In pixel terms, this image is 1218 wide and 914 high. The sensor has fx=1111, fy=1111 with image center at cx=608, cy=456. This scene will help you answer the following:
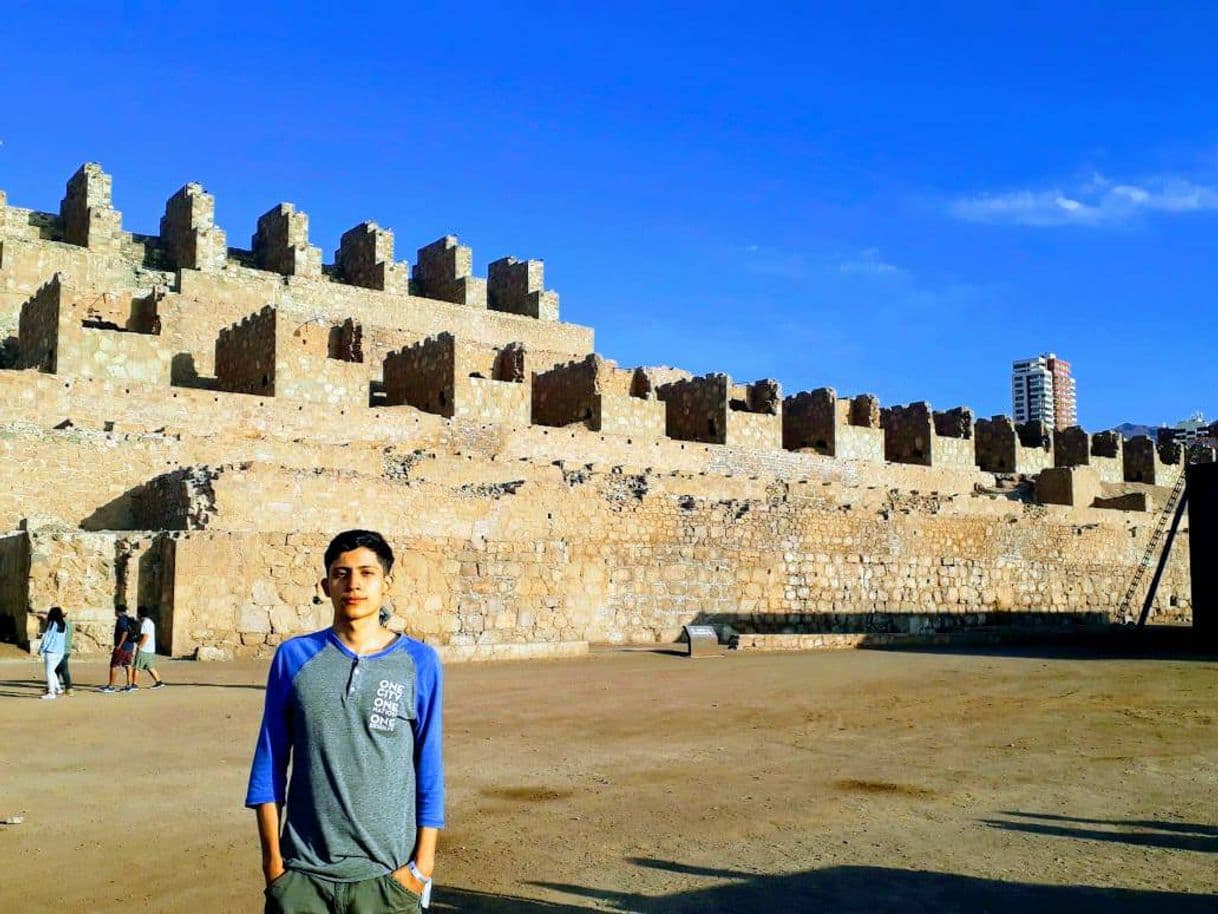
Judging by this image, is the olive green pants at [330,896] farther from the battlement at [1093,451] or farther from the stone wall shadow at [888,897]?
the battlement at [1093,451]

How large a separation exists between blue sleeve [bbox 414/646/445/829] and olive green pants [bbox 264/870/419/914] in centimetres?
22

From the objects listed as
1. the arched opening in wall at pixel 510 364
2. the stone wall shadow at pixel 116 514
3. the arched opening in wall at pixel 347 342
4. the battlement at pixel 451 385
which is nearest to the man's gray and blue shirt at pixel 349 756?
the stone wall shadow at pixel 116 514

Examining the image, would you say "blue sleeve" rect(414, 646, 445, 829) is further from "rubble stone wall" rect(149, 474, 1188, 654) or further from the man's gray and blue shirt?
"rubble stone wall" rect(149, 474, 1188, 654)

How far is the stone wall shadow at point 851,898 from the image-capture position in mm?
4738

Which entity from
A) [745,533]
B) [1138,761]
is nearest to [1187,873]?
[1138,761]

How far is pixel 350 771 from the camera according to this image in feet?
10.0

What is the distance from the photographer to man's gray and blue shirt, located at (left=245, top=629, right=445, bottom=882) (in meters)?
3.03

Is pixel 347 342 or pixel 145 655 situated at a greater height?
pixel 347 342

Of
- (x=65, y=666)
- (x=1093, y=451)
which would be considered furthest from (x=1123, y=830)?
(x=1093, y=451)

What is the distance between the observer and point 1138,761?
27.1 feet

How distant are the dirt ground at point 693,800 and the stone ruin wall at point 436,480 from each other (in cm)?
302

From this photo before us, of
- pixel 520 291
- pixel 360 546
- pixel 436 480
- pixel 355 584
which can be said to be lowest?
pixel 355 584

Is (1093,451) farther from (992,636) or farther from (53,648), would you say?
(53,648)

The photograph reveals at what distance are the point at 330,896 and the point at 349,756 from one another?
362mm
